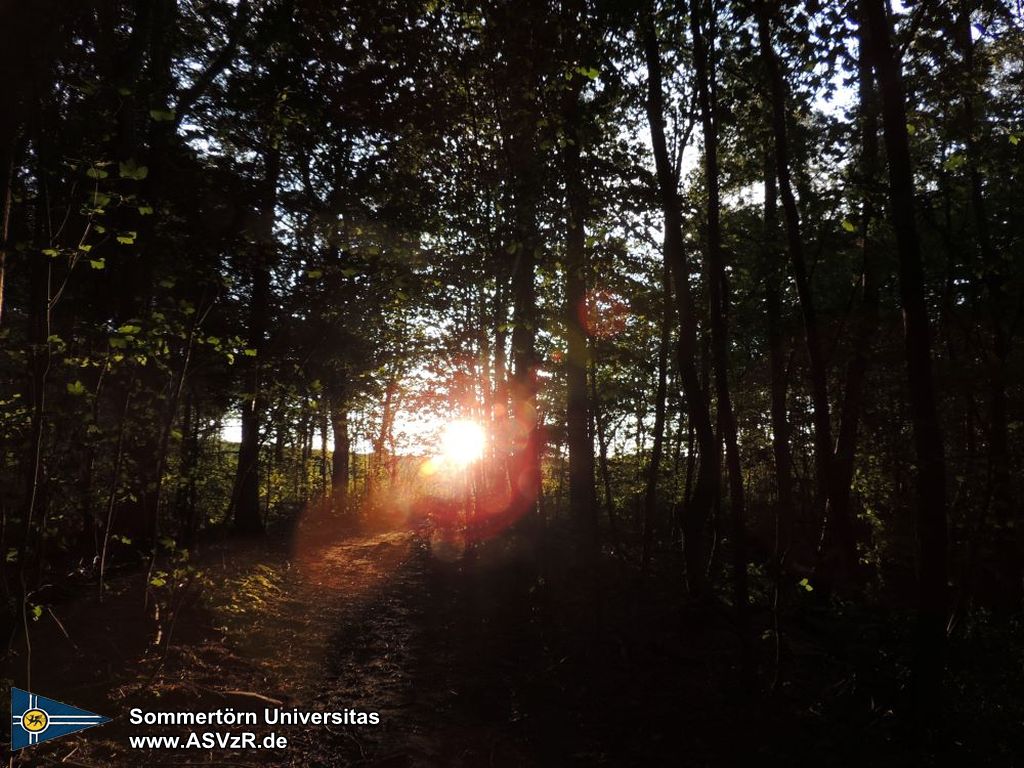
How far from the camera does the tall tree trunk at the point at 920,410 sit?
17.5 feet

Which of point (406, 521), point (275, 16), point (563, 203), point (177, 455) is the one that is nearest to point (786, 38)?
point (563, 203)

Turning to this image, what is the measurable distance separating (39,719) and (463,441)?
21.9 m

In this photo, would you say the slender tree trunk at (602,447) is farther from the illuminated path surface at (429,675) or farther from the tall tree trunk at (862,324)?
the tall tree trunk at (862,324)

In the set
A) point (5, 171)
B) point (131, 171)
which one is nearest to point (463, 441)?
point (131, 171)

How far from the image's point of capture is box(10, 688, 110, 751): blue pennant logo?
4.38m

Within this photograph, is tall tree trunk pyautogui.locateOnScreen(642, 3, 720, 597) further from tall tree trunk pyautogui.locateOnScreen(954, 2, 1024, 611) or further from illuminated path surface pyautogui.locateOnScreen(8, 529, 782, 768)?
tall tree trunk pyautogui.locateOnScreen(954, 2, 1024, 611)

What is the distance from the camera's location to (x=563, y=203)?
25.4 ft

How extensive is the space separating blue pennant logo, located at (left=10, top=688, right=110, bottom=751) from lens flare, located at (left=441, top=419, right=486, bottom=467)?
675 inches

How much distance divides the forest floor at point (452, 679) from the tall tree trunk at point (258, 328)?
2126 millimetres

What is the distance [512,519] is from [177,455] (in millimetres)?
9557

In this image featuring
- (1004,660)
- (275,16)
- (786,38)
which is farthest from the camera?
(1004,660)

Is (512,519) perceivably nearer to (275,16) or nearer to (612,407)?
(612,407)

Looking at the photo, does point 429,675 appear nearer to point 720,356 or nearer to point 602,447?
point 720,356

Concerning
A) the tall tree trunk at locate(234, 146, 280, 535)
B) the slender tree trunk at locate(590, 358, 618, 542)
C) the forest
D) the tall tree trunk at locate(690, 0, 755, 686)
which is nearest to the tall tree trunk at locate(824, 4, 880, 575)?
the forest
